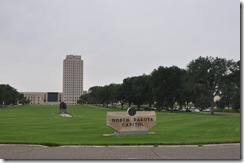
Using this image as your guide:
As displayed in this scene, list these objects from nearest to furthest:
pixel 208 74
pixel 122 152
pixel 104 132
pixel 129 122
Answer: pixel 122 152 → pixel 129 122 → pixel 104 132 → pixel 208 74

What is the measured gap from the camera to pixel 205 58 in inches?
2825

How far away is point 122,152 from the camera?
12.4 meters

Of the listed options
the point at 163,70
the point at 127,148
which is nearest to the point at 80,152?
the point at 127,148

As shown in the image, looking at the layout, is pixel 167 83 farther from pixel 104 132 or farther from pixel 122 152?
pixel 122 152

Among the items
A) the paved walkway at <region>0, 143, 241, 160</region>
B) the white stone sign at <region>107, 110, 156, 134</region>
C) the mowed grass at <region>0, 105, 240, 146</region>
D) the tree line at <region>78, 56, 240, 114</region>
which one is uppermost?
the tree line at <region>78, 56, 240, 114</region>

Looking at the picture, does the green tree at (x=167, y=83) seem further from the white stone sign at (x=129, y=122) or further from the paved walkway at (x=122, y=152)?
the paved walkway at (x=122, y=152)

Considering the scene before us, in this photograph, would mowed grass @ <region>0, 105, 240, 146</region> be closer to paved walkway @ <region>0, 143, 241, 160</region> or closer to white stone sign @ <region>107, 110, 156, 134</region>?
white stone sign @ <region>107, 110, 156, 134</region>

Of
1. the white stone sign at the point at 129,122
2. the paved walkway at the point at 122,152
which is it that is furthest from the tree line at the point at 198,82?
the paved walkway at the point at 122,152

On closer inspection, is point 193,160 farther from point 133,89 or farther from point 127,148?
point 133,89

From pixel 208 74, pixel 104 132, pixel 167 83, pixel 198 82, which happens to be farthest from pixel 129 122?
pixel 167 83

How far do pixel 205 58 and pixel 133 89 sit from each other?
89.9ft

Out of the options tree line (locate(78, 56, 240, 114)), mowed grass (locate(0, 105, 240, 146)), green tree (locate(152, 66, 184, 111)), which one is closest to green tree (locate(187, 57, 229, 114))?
tree line (locate(78, 56, 240, 114))

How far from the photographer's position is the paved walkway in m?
11.4

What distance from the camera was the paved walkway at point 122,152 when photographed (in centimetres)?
1137
